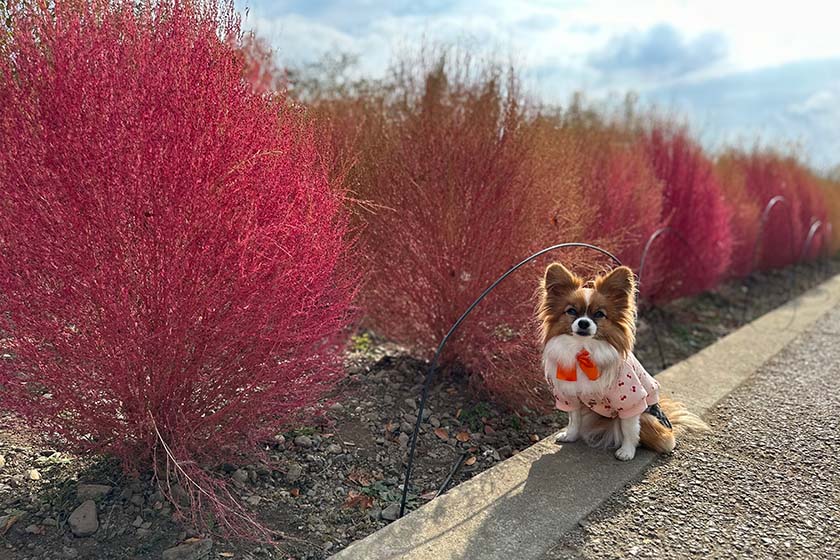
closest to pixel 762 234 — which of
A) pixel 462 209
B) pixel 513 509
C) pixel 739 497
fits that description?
pixel 462 209

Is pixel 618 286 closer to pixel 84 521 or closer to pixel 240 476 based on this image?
pixel 240 476

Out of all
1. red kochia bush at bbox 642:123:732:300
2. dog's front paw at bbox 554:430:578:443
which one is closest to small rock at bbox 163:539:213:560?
dog's front paw at bbox 554:430:578:443

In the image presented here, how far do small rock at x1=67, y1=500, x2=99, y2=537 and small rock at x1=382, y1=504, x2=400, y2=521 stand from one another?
1184 mm

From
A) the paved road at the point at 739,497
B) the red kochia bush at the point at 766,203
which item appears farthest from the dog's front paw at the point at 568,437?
the red kochia bush at the point at 766,203

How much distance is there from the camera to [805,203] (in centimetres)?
1268

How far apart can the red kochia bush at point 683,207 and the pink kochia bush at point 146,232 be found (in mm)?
5551

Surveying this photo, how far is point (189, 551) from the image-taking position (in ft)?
8.59

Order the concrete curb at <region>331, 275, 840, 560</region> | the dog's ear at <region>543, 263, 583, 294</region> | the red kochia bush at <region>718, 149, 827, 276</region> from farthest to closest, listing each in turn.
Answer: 1. the red kochia bush at <region>718, 149, 827, 276</region>
2. the dog's ear at <region>543, 263, 583, 294</region>
3. the concrete curb at <region>331, 275, 840, 560</region>

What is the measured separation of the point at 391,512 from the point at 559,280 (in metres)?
1.30

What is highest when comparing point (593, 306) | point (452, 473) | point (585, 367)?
point (593, 306)

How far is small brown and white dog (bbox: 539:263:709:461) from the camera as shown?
306 cm

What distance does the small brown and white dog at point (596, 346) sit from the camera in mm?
3057

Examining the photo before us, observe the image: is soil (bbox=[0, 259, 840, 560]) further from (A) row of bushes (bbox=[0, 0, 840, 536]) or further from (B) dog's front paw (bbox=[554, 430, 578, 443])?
(B) dog's front paw (bbox=[554, 430, 578, 443])

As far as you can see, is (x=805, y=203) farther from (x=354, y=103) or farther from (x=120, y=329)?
(x=120, y=329)
